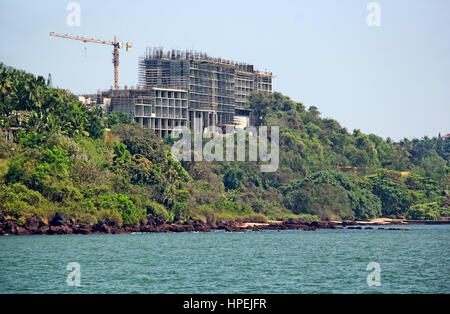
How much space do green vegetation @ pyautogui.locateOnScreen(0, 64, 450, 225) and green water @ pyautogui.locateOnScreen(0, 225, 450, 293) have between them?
783 centimetres

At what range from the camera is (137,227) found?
103m

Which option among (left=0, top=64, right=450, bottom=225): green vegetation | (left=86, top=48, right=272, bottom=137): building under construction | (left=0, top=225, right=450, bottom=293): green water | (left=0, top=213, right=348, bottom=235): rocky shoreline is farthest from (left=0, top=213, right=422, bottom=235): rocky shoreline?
(left=86, top=48, right=272, bottom=137): building under construction

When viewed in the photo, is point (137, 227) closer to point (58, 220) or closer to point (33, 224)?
point (58, 220)

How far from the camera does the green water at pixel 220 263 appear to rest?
5334cm

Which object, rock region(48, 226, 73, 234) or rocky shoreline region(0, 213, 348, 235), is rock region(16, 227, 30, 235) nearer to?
rocky shoreline region(0, 213, 348, 235)

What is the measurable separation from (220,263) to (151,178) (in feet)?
141

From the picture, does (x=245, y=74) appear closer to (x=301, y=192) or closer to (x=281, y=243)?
(x=301, y=192)

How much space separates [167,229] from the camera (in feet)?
344

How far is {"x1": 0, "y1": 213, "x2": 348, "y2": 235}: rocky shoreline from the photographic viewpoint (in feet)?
292

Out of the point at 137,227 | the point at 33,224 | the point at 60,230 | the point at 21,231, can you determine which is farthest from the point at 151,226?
the point at 21,231

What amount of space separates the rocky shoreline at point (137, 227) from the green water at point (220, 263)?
3.29m

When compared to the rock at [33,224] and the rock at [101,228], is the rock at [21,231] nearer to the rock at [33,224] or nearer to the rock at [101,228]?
the rock at [33,224]

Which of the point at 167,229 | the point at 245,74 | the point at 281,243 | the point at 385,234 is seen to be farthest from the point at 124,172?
the point at 245,74

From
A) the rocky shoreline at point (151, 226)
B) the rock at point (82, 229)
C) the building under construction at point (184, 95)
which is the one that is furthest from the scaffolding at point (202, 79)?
the rock at point (82, 229)
